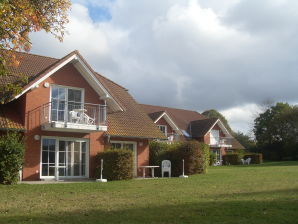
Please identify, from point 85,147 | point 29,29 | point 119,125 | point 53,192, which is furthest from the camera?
point 119,125

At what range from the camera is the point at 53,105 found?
21188 mm

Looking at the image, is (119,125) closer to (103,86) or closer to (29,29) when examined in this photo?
(103,86)

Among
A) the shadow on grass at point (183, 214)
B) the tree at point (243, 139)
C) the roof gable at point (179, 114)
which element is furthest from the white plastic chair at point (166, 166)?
the tree at point (243, 139)

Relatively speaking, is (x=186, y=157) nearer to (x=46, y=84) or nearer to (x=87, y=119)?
(x=87, y=119)

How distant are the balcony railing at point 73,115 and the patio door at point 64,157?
1190 mm

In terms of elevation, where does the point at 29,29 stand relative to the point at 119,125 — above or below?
above

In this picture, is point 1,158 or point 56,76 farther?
point 56,76

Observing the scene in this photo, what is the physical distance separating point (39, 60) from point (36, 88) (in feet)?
16.2

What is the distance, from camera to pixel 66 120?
20906 mm

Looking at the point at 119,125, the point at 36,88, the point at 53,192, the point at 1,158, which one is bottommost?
the point at 53,192

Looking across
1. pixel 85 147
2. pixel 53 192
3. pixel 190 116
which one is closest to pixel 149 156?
pixel 85 147

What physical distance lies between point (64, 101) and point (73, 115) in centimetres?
93

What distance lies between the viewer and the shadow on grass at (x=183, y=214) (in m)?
8.07

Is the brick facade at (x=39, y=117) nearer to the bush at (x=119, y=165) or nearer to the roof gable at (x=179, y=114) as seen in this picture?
the bush at (x=119, y=165)
